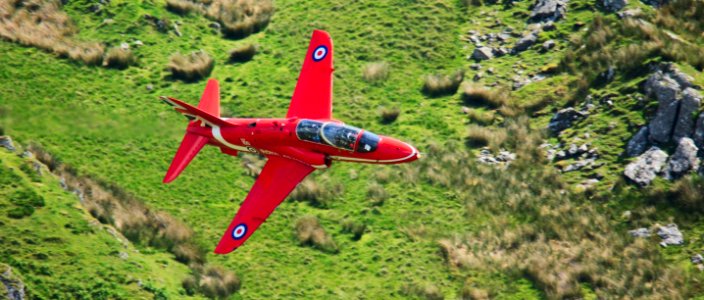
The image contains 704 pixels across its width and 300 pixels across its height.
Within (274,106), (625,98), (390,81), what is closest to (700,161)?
(625,98)

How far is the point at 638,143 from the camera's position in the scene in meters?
34.1

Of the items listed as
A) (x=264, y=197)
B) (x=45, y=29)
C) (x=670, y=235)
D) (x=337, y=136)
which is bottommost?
(x=670, y=235)

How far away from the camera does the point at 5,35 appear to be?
41.1 metres

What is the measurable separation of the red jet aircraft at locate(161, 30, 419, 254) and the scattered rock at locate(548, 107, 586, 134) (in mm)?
9399

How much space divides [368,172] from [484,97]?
20.7 feet

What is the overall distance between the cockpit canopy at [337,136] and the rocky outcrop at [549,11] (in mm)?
15150

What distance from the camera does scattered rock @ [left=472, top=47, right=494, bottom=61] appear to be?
41.2 meters

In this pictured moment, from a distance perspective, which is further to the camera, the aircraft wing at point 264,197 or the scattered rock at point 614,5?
the scattered rock at point 614,5

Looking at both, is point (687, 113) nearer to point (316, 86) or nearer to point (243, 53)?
point (316, 86)

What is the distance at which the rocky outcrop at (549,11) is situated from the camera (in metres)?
41.5

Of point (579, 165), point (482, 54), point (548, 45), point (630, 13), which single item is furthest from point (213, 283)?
point (630, 13)

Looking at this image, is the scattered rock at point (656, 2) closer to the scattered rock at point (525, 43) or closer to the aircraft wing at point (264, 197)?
the scattered rock at point (525, 43)

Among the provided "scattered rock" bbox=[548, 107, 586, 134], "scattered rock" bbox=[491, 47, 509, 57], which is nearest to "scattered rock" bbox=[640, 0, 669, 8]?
"scattered rock" bbox=[491, 47, 509, 57]

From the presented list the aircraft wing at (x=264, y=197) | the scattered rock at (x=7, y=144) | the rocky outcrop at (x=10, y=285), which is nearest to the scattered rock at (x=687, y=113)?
the aircraft wing at (x=264, y=197)
